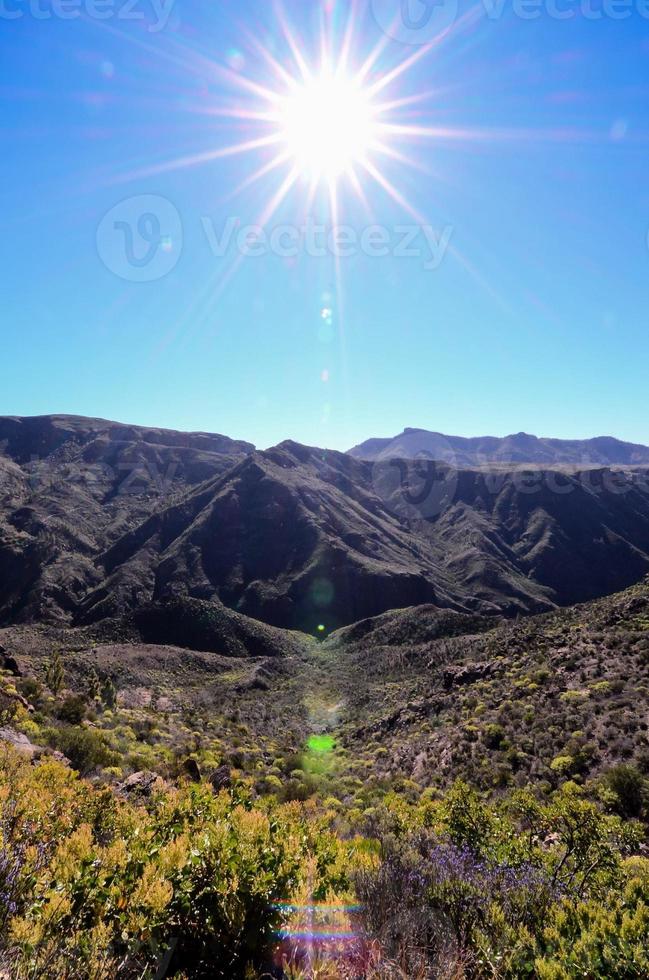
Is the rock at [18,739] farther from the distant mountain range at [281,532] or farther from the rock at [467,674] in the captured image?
the distant mountain range at [281,532]

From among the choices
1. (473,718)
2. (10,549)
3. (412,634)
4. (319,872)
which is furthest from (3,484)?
(319,872)

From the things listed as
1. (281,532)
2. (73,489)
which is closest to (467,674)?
(281,532)

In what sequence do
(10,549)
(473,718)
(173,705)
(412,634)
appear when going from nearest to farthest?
1. (473,718)
2. (173,705)
3. (412,634)
4. (10,549)

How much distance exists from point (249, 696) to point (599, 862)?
35420mm

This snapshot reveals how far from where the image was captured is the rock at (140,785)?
1006cm

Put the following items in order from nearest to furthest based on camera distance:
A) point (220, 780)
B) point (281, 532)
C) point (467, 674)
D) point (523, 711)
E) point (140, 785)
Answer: point (140, 785)
point (220, 780)
point (523, 711)
point (467, 674)
point (281, 532)

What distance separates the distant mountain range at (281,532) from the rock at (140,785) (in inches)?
1915

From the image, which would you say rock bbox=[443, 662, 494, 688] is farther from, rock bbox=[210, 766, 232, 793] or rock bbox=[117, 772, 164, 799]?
rock bbox=[117, 772, 164, 799]

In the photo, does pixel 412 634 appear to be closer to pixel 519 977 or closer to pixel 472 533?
pixel 519 977

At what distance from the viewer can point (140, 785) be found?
10453 millimetres

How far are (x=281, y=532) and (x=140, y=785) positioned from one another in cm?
6951

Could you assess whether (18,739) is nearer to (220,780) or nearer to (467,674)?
(220,780)

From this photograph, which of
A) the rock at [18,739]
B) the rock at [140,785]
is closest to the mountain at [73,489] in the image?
the rock at [18,739]

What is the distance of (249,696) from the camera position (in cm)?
3788
